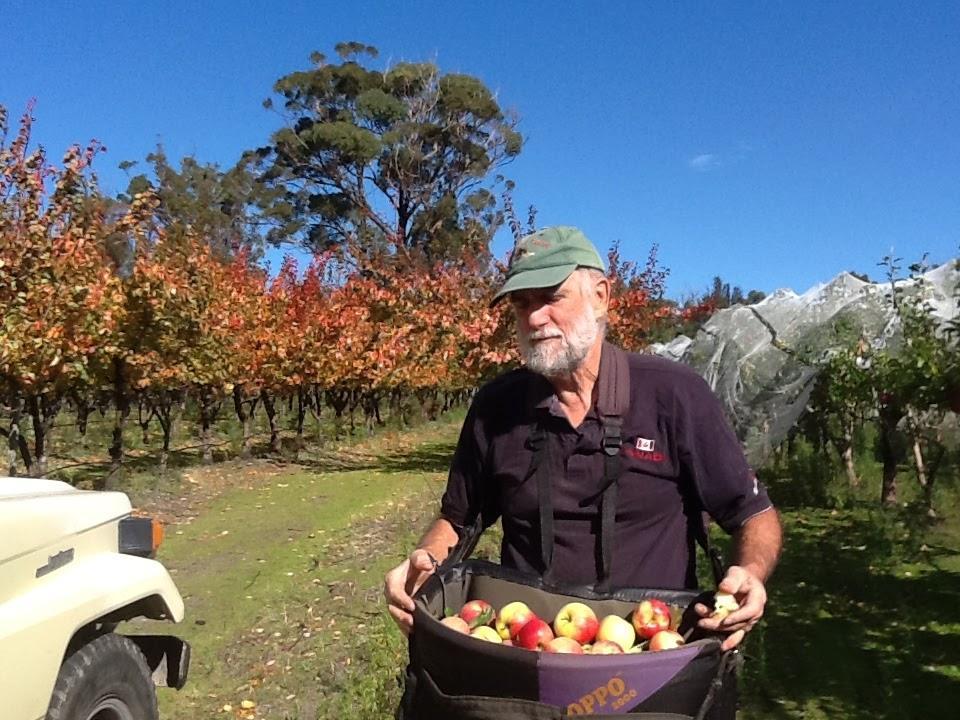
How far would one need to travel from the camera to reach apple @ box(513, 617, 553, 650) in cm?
187

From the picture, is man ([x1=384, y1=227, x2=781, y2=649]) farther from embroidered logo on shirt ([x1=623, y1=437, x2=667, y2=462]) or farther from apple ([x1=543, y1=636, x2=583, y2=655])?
apple ([x1=543, y1=636, x2=583, y2=655])

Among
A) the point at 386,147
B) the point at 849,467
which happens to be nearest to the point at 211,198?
the point at 386,147

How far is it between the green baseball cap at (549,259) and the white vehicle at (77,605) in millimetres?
1580

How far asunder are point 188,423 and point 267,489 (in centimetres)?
1259

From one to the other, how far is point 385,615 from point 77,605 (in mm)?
3750

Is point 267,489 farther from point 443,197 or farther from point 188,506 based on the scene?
point 443,197

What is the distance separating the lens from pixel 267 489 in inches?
558

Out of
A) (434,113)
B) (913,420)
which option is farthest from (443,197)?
(913,420)

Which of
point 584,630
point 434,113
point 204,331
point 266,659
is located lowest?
point 266,659

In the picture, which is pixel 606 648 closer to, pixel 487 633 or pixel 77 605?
pixel 487 633

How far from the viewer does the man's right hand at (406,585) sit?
2.04 m

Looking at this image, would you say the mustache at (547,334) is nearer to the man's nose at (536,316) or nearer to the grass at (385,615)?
the man's nose at (536,316)

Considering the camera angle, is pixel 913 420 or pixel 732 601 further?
pixel 913 420

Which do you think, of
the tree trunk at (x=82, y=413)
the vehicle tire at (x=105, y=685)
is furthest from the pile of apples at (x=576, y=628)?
the tree trunk at (x=82, y=413)
